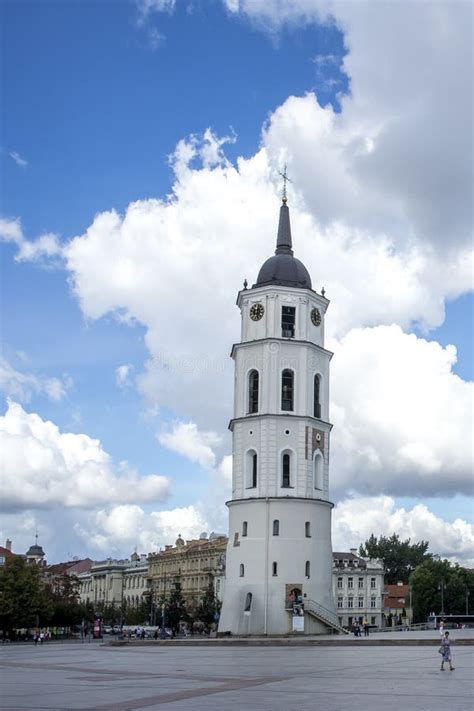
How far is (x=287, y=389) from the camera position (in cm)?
6644

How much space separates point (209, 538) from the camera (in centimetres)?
14412

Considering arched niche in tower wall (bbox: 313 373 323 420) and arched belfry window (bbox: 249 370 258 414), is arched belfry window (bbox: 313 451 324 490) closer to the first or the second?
arched niche in tower wall (bbox: 313 373 323 420)

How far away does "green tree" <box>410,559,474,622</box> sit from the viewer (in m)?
121

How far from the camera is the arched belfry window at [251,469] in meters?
64.9

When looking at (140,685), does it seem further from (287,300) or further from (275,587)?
(287,300)

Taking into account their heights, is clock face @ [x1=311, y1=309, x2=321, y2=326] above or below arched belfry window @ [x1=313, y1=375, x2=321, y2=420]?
above

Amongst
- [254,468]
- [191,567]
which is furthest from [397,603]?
[254,468]

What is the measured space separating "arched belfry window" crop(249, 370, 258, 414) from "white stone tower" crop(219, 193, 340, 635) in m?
0.07

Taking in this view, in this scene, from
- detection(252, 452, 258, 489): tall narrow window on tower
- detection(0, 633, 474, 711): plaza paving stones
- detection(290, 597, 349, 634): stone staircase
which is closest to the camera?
detection(0, 633, 474, 711): plaza paving stones

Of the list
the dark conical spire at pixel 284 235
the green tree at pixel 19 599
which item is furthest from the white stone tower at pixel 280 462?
the green tree at pixel 19 599

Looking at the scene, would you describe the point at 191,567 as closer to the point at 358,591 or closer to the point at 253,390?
the point at 358,591

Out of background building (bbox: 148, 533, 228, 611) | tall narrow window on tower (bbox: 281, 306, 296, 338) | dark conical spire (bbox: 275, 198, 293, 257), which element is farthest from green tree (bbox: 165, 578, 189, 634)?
dark conical spire (bbox: 275, 198, 293, 257)

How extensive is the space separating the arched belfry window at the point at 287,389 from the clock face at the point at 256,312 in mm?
4606

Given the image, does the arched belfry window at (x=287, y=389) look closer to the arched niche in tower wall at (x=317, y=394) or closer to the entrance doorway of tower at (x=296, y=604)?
the arched niche in tower wall at (x=317, y=394)
